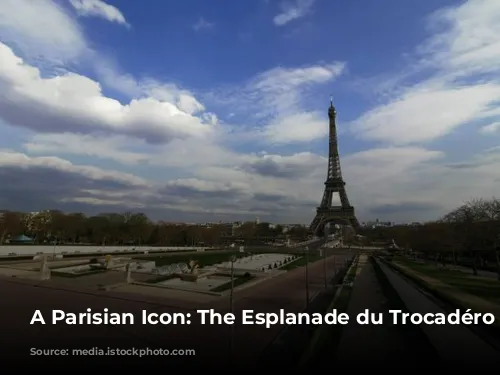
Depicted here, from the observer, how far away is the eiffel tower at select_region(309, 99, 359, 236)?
118m

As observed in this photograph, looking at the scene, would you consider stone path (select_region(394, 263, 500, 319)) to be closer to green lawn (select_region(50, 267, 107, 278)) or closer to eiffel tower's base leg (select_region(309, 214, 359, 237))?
green lawn (select_region(50, 267, 107, 278))

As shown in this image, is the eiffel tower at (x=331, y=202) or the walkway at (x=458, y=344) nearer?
the walkway at (x=458, y=344)

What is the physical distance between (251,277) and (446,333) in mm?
18606

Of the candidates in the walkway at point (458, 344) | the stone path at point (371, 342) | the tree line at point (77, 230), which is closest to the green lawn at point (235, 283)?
the stone path at point (371, 342)

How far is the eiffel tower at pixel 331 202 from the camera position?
385 ft

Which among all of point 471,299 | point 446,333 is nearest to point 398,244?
point 471,299

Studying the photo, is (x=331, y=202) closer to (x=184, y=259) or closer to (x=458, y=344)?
(x=184, y=259)

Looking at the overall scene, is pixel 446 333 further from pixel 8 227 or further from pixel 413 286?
pixel 8 227

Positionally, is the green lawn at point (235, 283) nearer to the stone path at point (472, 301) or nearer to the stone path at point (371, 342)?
the stone path at point (371, 342)

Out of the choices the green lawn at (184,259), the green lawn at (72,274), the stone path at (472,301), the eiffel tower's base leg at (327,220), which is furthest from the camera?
the eiffel tower's base leg at (327,220)

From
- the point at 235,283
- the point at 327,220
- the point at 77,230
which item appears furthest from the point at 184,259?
the point at 327,220

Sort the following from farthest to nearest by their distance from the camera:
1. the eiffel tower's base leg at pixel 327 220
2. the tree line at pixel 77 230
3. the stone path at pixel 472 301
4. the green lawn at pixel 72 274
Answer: the eiffel tower's base leg at pixel 327 220, the tree line at pixel 77 230, the green lawn at pixel 72 274, the stone path at pixel 472 301

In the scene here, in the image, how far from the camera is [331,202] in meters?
122

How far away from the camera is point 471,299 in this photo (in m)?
23.1
